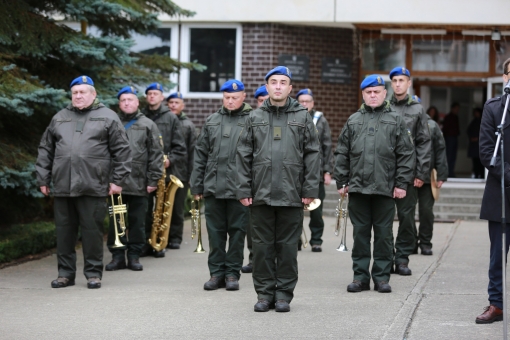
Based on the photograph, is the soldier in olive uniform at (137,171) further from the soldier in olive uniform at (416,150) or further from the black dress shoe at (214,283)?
the soldier in olive uniform at (416,150)

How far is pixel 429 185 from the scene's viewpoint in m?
11.6

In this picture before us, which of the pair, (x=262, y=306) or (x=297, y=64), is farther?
(x=297, y=64)

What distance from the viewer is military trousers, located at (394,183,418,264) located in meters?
10.1

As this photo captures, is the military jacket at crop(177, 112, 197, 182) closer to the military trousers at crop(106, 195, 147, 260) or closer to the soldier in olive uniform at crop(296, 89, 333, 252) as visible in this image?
the soldier in olive uniform at crop(296, 89, 333, 252)

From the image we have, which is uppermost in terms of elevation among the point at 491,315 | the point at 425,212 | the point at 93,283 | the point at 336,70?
the point at 336,70

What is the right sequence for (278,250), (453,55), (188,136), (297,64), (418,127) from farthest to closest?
(453,55)
(297,64)
(188,136)
(418,127)
(278,250)

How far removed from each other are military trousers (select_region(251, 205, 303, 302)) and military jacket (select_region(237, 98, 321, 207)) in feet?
0.50

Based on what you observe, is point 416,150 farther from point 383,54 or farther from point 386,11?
point 383,54

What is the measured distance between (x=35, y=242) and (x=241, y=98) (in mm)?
3881

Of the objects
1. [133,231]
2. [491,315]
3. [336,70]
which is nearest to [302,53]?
[336,70]

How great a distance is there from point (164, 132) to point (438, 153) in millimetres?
3624

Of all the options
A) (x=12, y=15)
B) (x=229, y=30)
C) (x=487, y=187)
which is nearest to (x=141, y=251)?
(x=12, y=15)

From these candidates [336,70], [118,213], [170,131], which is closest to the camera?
[118,213]

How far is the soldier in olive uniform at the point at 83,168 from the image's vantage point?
356 inches
